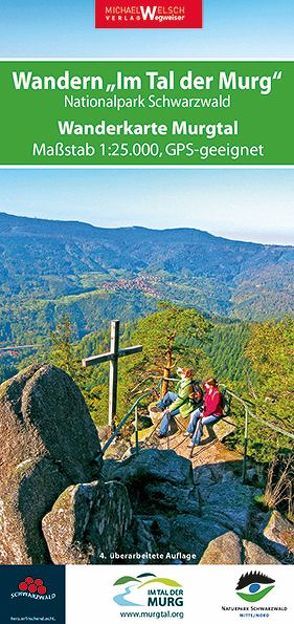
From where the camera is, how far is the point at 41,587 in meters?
5.98

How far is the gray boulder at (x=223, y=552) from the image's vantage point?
245 inches

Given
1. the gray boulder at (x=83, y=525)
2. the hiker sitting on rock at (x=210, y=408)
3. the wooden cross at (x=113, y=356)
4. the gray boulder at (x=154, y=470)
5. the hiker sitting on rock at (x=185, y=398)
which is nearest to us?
the gray boulder at (x=83, y=525)

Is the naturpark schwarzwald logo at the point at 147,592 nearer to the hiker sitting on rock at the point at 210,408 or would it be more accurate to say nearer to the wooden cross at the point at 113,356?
the hiker sitting on rock at the point at 210,408

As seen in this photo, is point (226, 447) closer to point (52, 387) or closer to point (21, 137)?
point (52, 387)

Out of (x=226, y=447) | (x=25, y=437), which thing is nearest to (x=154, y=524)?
(x=25, y=437)

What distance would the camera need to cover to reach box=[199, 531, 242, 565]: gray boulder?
6211 millimetres

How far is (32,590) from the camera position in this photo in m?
6.06

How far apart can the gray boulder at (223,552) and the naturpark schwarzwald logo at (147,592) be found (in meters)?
0.41

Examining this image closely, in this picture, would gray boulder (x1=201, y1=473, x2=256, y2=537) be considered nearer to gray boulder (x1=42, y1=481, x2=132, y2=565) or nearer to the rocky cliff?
the rocky cliff

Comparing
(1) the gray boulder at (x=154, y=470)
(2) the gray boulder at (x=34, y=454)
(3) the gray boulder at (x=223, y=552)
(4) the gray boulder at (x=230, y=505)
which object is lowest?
(4) the gray boulder at (x=230, y=505)

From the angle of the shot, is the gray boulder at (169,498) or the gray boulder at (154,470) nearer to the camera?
the gray boulder at (169,498)

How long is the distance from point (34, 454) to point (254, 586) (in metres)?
2.69

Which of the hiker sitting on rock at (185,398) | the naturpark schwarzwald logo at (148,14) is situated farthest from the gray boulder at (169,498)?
the naturpark schwarzwald logo at (148,14)

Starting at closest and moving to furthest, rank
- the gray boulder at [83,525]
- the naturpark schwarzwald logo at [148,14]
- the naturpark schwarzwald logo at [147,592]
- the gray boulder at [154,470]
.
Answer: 1. the gray boulder at [83,525]
2. the naturpark schwarzwald logo at [147,592]
3. the naturpark schwarzwald logo at [148,14]
4. the gray boulder at [154,470]
